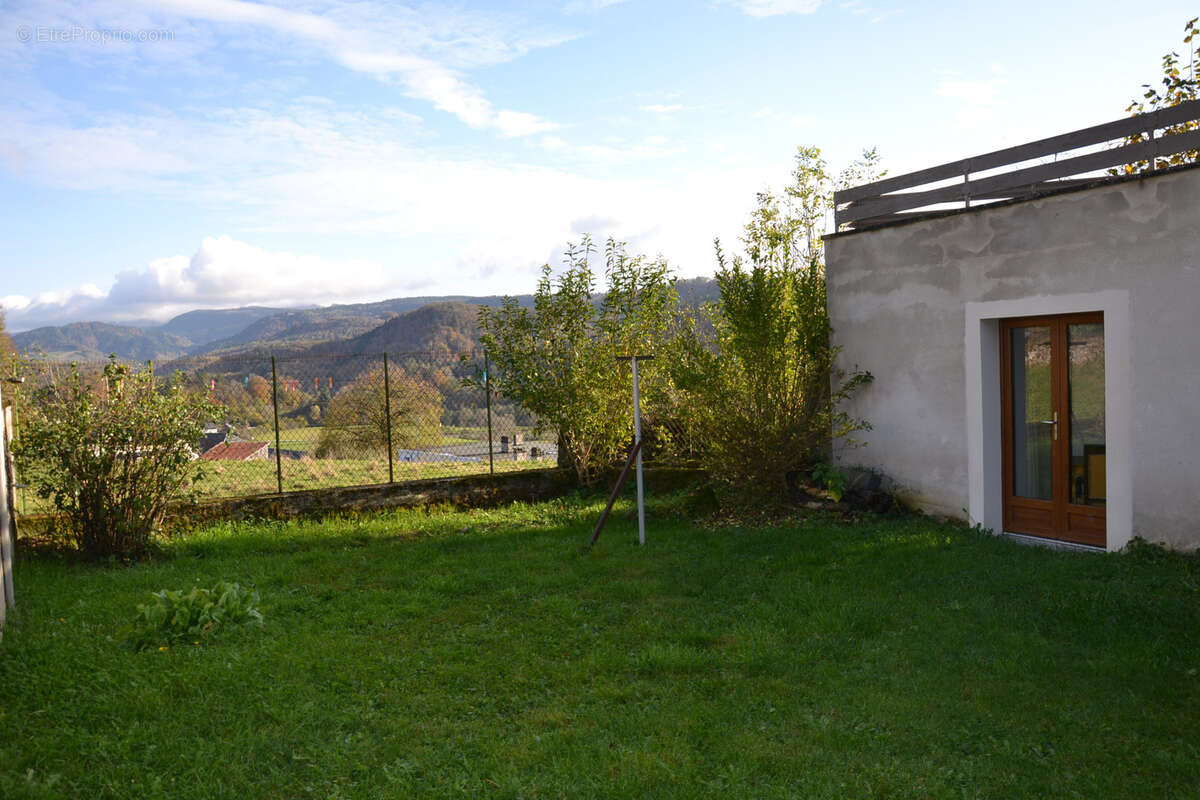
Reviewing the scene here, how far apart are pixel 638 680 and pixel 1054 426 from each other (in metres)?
5.33

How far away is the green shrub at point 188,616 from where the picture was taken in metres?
5.52

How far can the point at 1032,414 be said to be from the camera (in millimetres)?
8016

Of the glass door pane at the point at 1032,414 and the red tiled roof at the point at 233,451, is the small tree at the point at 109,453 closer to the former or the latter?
the red tiled roof at the point at 233,451

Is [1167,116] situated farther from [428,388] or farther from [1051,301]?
[428,388]

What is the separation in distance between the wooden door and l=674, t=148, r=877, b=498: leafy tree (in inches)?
69.0

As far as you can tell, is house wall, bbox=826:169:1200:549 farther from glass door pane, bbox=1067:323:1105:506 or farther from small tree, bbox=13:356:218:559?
small tree, bbox=13:356:218:559

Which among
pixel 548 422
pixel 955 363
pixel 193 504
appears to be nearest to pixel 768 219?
pixel 548 422

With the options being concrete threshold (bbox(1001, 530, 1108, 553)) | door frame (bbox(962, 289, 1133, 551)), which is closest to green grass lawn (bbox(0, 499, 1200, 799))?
concrete threshold (bbox(1001, 530, 1108, 553))

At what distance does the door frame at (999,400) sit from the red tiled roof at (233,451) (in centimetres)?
830

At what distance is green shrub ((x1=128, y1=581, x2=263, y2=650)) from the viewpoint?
5.52 m

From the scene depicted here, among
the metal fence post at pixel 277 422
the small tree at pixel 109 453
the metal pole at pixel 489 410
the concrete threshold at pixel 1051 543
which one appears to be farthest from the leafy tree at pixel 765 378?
the small tree at pixel 109 453

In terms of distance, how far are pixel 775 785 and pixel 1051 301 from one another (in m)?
5.84

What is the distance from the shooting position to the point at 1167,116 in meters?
7.03

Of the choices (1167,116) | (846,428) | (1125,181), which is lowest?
(846,428)
